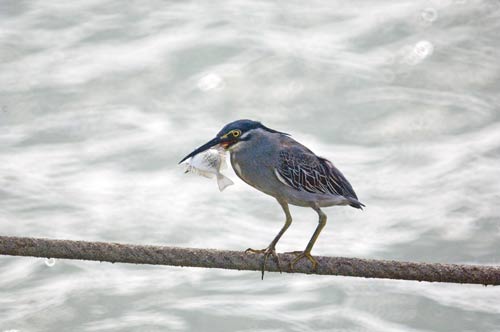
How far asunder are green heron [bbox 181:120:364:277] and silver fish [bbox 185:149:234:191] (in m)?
0.05

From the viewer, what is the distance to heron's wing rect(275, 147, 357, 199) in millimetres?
4609

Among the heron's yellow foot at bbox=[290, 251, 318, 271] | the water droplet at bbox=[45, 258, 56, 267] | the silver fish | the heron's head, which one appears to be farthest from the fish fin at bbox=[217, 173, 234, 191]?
the water droplet at bbox=[45, 258, 56, 267]

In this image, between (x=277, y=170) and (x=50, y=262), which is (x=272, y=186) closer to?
(x=277, y=170)

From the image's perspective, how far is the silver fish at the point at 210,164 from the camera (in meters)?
4.61

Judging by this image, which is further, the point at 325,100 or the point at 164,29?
the point at 164,29

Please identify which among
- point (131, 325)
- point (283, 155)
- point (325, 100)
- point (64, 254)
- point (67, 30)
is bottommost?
point (131, 325)

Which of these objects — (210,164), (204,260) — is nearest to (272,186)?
(210,164)

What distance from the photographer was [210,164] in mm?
4645

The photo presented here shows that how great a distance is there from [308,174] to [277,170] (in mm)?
166

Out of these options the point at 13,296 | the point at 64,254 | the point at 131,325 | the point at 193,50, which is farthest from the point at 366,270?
the point at 193,50

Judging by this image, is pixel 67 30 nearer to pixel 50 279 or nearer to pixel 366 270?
pixel 50 279

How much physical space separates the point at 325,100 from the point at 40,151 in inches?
137

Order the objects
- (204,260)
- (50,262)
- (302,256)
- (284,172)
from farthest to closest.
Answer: (50,262)
(284,172)
(302,256)
(204,260)

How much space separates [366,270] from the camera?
4090 millimetres
